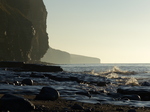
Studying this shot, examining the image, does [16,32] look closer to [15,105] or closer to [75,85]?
[75,85]

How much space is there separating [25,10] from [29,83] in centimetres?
9383

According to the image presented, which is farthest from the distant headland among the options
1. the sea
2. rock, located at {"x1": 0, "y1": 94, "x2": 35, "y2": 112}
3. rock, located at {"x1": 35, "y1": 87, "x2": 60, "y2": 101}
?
rock, located at {"x1": 0, "y1": 94, "x2": 35, "y2": 112}

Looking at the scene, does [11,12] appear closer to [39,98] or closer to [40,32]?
[40,32]

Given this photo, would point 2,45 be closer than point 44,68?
No

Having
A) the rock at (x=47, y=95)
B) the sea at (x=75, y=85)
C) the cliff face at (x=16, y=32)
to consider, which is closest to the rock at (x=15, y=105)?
the rock at (x=47, y=95)

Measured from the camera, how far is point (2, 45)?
72.6 meters

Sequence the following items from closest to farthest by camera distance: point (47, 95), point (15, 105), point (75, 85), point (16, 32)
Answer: point (15, 105), point (47, 95), point (75, 85), point (16, 32)

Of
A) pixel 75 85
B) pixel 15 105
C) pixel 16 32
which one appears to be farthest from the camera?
pixel 16 32

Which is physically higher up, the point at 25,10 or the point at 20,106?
the point at 25,10

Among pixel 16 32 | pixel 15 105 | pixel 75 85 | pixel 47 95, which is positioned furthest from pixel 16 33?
pixel 15 105

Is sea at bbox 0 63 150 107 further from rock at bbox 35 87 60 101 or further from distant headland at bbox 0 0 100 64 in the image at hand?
distant headland at bbox 0 0 100 64

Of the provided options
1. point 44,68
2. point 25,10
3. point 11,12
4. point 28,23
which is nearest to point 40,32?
point 25,10

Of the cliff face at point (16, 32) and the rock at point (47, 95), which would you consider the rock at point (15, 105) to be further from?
the cliff face at point (16, 32)

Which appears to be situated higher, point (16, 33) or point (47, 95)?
point (16, 33)
